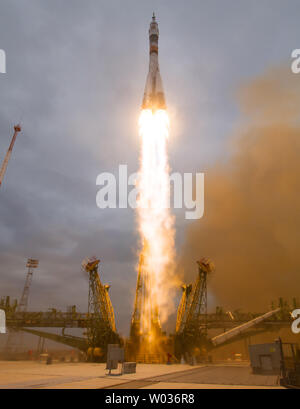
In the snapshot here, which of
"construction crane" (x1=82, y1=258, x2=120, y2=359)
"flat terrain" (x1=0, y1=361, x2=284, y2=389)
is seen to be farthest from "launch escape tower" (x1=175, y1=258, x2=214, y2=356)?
"flat terrain" (x1=0, y1=361, x2=284, y2=389)

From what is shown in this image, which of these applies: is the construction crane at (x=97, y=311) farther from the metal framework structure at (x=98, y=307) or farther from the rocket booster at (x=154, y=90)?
the rocket booster at (x=154, y=90)

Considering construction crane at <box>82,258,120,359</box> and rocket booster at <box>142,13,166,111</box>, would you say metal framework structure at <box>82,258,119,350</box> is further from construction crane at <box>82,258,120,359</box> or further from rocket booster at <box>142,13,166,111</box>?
rocket booster at <box>142,13,166,111</box>

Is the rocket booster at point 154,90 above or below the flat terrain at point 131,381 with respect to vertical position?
above

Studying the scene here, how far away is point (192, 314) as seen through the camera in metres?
61.6

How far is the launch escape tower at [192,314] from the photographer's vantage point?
58.9 metres

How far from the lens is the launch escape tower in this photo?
193 ft
